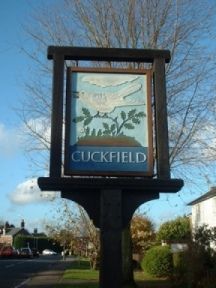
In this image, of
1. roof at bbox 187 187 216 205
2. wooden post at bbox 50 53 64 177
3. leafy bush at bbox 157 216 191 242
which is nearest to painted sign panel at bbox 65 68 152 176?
wooden post at bbox 50 53 64 177

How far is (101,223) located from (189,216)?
5113cm

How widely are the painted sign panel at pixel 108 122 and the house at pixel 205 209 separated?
98.4 feet

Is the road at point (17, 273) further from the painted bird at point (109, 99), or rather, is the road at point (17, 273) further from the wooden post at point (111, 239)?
the painted bird at point (109, 99)

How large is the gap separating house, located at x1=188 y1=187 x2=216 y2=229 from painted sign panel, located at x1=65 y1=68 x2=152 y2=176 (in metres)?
30.0

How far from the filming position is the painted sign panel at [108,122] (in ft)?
26.3

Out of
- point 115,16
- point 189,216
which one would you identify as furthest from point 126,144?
point 189,216

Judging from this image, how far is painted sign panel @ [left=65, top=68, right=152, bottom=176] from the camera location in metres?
8.01

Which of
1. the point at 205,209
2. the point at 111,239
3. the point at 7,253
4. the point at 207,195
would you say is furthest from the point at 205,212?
the point at 7,253

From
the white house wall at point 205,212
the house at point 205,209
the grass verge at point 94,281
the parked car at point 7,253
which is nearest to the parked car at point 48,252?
the parked car at point 7,253

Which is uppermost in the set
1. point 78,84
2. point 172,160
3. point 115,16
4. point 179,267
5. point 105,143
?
point 115,16

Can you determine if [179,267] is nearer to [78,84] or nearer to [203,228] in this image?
[203,228]

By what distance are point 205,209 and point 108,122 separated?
119ft

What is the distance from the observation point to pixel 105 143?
8047 mm

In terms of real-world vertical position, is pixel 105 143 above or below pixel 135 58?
below
